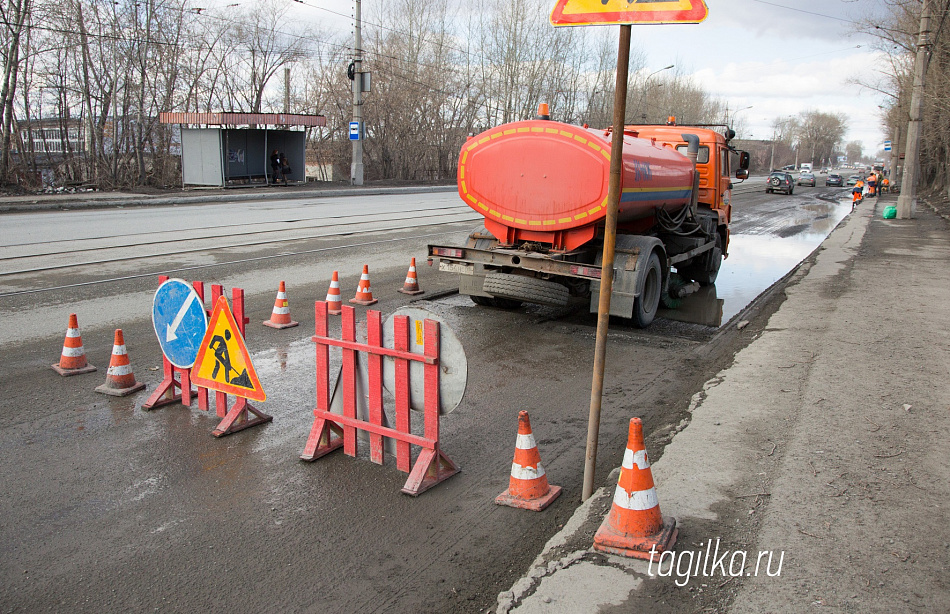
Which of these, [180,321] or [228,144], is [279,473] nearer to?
[180,321]

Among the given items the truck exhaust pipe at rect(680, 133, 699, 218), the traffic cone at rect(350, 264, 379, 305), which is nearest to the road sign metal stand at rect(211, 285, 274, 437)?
the traffic cone at rect(350, 264, 379, 305)

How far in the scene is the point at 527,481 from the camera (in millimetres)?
4105

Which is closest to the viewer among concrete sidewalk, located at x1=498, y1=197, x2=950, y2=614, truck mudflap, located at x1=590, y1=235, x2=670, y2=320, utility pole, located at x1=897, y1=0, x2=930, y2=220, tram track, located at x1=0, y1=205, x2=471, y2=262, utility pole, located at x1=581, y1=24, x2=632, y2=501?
concrete sidewalk, located at x1=498, y1=197, x2=950, y2=614

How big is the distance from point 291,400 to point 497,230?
12.8 feet

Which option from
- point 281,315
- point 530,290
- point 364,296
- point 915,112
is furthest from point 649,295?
point 915,112

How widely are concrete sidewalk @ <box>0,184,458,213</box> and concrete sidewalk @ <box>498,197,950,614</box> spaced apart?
2201cm

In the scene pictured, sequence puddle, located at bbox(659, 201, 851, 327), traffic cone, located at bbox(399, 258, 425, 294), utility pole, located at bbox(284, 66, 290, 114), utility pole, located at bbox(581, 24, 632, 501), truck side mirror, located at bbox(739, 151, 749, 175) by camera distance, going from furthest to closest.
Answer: utility pole, located at bbox(284, 66, 290, 114), truck side mirror, located at bbox(739, 151, 749, 175), traffic cone, located at bbox(399, 258, 425, 294), puddle, located at bbox(659, 201, 851, 327), utility pole, located at bbox(581, 24, 632, 501)

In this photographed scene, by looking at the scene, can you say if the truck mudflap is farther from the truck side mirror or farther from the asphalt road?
the truck side mirror

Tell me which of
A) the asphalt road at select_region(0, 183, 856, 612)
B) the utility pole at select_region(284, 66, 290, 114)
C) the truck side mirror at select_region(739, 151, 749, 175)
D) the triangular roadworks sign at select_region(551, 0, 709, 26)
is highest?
the utility pole at select_region(284, 66, 290, 114)

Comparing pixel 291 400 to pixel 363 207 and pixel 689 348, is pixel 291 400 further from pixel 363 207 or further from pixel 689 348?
pixel 363 207

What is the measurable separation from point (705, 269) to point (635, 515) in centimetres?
945

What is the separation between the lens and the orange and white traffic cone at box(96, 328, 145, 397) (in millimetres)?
5871

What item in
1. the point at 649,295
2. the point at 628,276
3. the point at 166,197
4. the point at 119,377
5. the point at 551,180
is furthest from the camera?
the point at 166,197

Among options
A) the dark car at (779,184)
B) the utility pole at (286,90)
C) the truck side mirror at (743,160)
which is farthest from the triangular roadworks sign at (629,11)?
the dark car at (779,184)
